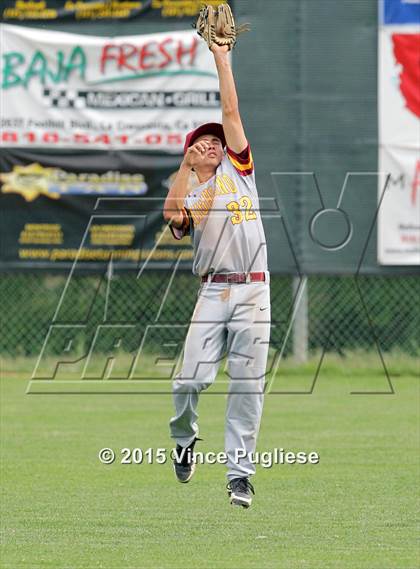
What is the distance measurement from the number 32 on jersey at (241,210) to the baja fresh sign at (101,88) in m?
7.85

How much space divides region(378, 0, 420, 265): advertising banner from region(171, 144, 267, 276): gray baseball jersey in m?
7.62

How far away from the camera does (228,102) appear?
23.8 feet

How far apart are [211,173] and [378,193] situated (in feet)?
24.9

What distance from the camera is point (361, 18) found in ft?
49.4

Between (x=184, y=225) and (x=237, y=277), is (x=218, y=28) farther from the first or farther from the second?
(x=237, y=277)

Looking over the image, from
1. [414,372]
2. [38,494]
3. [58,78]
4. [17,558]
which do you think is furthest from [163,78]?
[17,558]

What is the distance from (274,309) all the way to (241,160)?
852 cm

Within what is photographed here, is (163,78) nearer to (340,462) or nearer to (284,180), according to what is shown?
(284,180)

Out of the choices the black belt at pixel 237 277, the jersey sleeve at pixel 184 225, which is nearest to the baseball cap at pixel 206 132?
the jersey sleeve at pixel 184 225

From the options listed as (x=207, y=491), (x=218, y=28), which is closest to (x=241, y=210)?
(x=218, y=28)

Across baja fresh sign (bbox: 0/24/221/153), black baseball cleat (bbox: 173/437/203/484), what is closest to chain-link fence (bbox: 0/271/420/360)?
baja fresh sign (bbox: 0/24/221/153)

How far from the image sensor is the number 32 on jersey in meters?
7.32

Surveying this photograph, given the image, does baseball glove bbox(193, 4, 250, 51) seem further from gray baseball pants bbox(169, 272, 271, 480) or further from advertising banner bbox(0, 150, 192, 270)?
advertising banner bbox(0, 150, 192, 270)

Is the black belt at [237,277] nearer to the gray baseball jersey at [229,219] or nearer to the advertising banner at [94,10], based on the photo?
the gray baseball jersey at [229,219]
